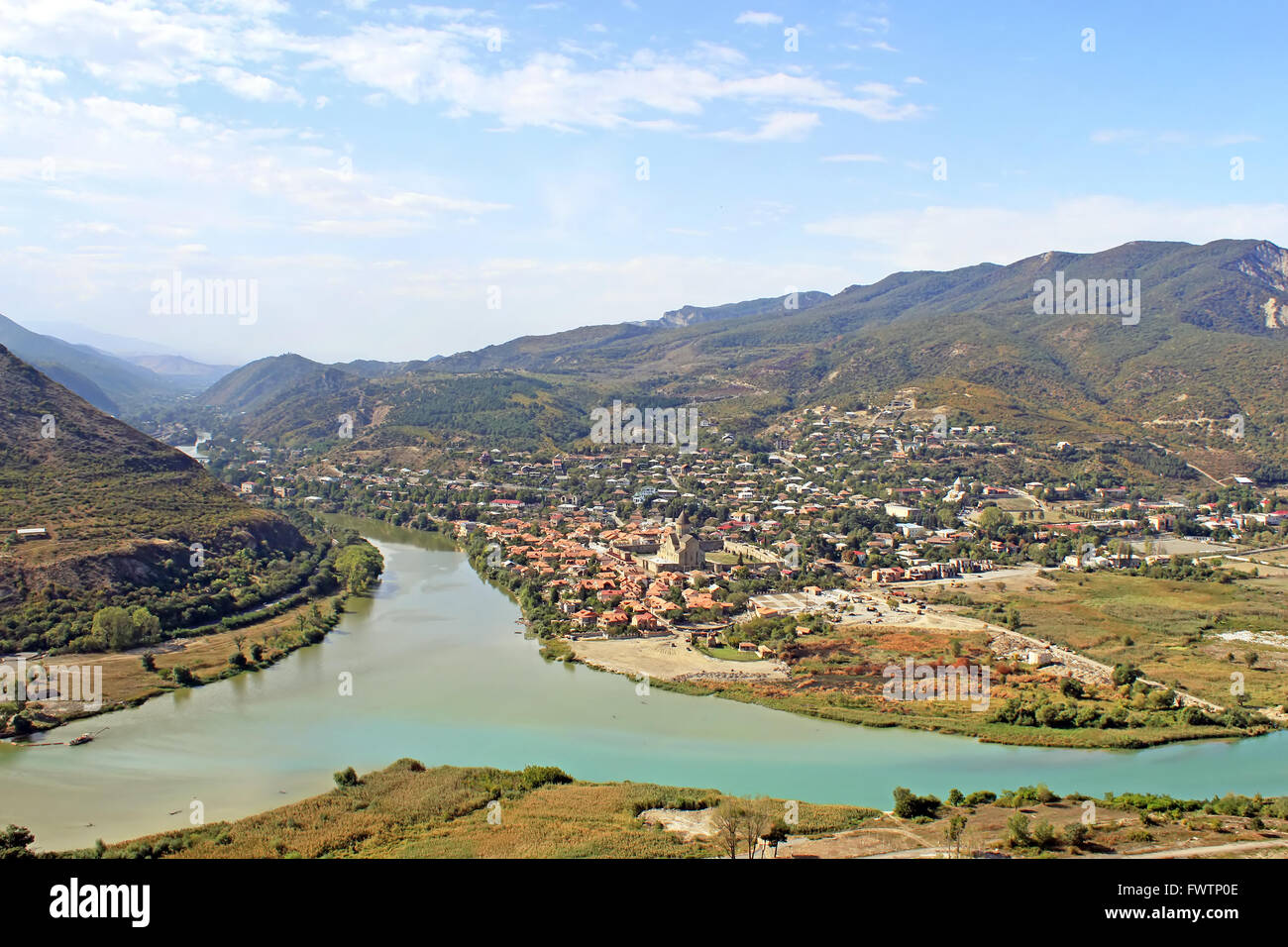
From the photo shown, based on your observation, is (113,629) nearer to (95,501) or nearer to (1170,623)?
(95,501)

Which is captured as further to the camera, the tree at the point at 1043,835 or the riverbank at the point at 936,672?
the riverbank at the point at 936,672

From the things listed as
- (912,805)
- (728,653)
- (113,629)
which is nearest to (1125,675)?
(728,653)

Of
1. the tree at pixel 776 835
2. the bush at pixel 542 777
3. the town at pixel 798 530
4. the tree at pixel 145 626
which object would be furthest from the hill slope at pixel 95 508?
the tree at pixel 776 835

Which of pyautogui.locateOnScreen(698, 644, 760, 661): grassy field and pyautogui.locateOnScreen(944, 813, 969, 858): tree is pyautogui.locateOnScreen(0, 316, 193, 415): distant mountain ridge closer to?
pyautogui.locateOnScreen(698, 644, 760, 661): grassy field

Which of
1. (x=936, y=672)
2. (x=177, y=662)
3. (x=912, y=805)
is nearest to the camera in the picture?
(x=912, y=805)

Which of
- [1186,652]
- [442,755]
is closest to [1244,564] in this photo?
[1186,652]

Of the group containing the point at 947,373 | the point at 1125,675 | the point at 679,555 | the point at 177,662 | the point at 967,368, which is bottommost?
the point at 1125,675

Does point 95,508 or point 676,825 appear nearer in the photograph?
point 676,825

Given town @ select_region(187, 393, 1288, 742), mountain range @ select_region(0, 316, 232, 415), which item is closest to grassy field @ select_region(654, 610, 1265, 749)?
town @ select_region(187, 393, 1288, 742)

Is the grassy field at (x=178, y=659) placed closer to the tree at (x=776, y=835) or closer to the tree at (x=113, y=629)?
the tree at (x=113, y=629)
